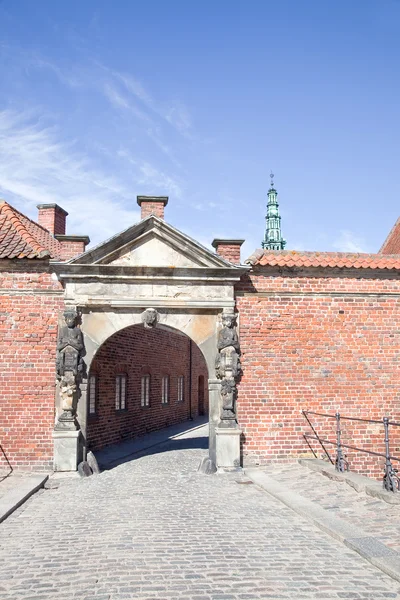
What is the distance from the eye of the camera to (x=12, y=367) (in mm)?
10734

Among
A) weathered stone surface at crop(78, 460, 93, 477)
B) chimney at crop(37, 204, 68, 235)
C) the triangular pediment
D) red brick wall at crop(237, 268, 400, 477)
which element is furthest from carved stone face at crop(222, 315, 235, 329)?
chimney at crop(37, 204, 68, 235)

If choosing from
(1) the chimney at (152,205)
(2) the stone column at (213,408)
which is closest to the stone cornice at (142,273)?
(1) the chimney at (152,205)

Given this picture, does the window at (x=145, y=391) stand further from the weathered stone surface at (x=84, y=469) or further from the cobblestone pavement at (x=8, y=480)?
the cobblestone pavement at (x=8, y=480)

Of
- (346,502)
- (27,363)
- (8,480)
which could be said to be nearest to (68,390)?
(27,363)

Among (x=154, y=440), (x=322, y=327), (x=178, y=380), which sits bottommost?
(x=154, y=440)

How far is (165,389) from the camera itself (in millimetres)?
21078

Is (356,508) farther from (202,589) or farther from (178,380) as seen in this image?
(178,380)

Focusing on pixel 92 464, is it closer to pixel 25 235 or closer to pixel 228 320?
pixel 228 320

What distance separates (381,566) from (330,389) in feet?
20.7

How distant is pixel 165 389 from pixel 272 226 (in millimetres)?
29946

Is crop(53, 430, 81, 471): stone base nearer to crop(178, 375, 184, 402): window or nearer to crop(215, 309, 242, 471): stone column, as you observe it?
crop(215, 309, 242, 471): stone column

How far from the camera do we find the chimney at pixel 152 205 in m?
11.9

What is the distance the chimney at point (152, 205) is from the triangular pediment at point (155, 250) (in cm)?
82

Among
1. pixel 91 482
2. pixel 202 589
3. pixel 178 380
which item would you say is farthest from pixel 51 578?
pixel 178 380
